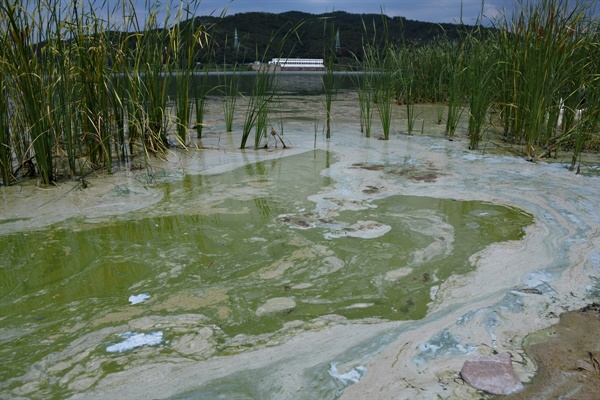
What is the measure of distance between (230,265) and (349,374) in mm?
593

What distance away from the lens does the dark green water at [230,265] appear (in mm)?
1195

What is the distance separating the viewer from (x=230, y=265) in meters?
1.49

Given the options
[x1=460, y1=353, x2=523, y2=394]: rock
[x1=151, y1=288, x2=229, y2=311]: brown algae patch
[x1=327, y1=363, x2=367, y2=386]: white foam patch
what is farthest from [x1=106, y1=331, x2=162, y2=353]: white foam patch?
[x1=460, y1=353, x2=523, y2=394]: rock

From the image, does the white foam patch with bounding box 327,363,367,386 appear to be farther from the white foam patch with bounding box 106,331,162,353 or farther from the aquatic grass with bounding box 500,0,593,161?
the aquatic grass with bounding box 500,0,593,161

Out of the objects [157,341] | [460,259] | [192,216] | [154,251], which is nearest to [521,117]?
[460,259]

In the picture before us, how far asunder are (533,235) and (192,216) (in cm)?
121

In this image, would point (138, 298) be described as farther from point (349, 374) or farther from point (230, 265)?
point (349, 374)

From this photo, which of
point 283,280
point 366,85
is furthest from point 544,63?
point 283,280

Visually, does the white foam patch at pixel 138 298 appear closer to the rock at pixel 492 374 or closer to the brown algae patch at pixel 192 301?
the brown algae patch at pixel 192 301

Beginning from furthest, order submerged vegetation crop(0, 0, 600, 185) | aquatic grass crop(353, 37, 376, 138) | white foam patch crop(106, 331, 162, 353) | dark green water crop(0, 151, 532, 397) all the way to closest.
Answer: aquatic grass crop(353, 37, 376, 138)
submerged vegetation crop(0, 0, 600, 185)
dark green water crop(0, 151, 532, 397)
white foam patch crop(106, 331, 162, 353)

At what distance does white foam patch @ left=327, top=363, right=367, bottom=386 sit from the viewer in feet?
3.21

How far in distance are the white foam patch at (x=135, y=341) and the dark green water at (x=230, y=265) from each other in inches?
0.8

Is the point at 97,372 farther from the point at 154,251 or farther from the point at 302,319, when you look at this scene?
the point at 154,251

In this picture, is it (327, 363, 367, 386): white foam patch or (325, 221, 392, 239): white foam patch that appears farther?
(325, 221, 392, 239): white foam patch
